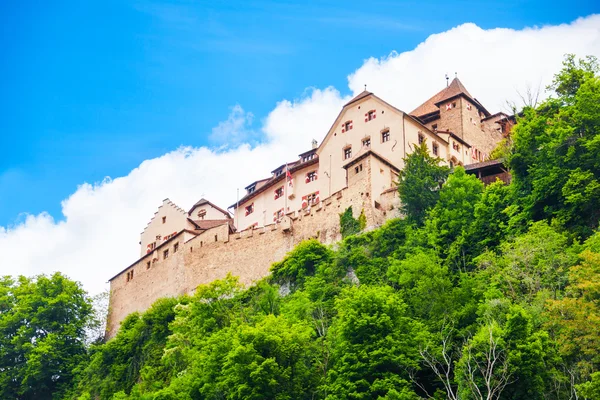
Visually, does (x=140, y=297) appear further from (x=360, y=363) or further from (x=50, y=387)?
(x=360, y=363)

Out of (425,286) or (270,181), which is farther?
(270,181)

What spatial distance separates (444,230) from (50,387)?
32.4 m

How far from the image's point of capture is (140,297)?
2665 inches

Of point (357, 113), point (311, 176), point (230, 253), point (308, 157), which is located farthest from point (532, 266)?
point (308, 157)

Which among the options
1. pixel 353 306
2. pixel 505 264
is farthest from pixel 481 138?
pixel 353 306

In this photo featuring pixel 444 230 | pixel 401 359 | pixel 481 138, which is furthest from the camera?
pixel 481 138

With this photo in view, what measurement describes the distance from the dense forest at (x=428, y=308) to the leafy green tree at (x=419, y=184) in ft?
0.29

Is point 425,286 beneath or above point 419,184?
beneath

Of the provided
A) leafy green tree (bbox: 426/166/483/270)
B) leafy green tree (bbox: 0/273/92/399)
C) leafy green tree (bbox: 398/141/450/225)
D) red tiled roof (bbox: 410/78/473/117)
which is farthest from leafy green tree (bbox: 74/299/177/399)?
red tiled roof (bbox: 410/78/473/117)

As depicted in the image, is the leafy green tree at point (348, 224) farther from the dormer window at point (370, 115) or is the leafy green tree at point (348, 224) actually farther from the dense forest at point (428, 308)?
the dormer window at point (370, 115)

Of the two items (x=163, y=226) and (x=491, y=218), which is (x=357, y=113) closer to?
(x=491, y=218)

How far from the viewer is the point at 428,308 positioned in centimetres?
3978

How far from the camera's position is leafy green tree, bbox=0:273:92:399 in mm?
61125

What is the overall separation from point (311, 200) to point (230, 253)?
7.41 m
